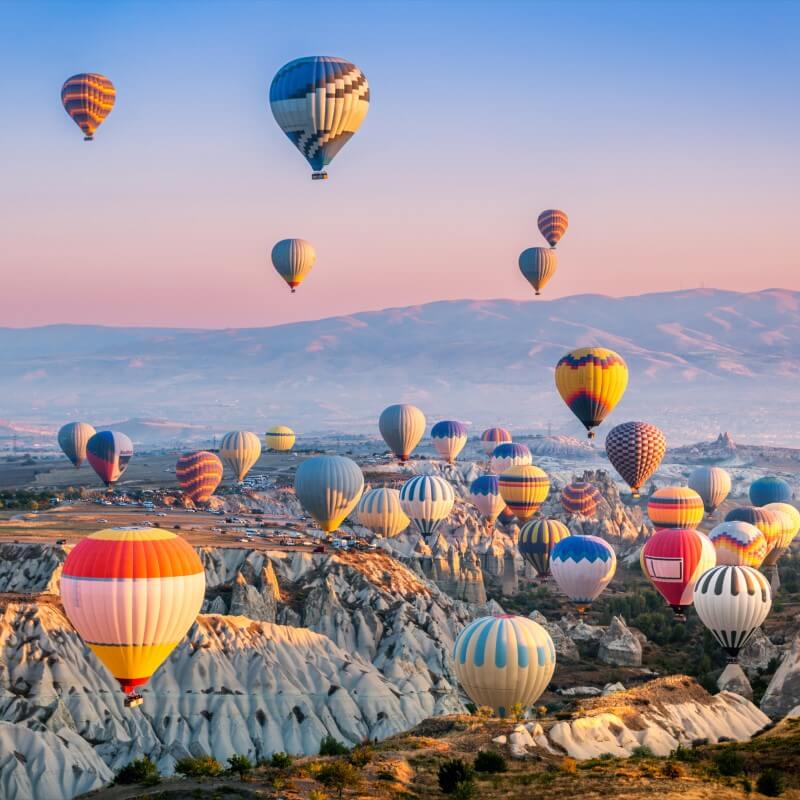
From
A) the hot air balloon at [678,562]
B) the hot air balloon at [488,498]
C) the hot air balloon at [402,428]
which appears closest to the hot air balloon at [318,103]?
the hot air balloon at [678,562]

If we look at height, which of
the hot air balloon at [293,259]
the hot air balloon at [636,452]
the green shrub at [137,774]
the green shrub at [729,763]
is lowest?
the green shrub at [137,774]

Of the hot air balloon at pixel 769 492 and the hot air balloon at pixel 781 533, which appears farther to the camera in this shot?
the hot air balloon at pixel 769 492

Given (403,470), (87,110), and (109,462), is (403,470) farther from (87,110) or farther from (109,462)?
(87,110)

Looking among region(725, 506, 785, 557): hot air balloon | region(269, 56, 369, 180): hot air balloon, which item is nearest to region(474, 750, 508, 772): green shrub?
region(269, 56, 369, 180): hot air balloon

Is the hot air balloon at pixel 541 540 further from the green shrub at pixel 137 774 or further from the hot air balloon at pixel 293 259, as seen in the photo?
the green shrub at pixel 137 774

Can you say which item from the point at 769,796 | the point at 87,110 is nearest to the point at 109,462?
the point at 87,110

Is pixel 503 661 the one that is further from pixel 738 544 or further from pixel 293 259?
pixel 293 259
